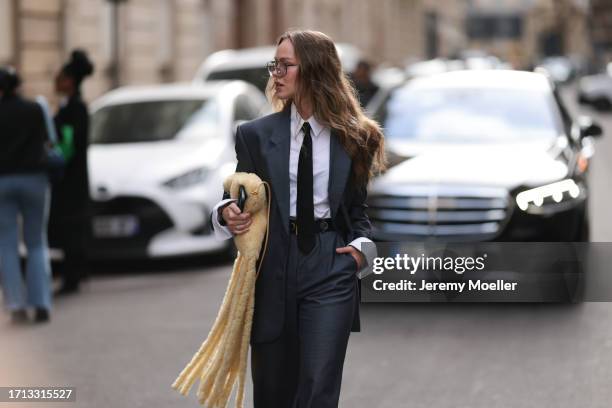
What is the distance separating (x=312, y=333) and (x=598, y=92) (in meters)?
39.9

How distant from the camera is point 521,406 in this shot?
5.69 meters

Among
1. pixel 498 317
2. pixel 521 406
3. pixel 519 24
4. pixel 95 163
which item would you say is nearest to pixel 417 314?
pixel 498 317

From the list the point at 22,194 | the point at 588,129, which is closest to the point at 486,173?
the point at 588,129

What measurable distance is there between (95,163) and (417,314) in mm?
3638

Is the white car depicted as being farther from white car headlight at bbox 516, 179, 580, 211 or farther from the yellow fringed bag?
the yellow fringed bag

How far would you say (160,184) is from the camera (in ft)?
33.7

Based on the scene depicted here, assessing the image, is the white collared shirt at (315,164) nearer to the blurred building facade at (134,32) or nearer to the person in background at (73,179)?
the person in background at (73,179)

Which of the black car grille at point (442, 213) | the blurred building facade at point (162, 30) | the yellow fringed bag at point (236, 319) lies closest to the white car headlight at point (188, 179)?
the black car grille at point (442, 213)

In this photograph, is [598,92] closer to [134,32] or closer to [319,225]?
[134,32]

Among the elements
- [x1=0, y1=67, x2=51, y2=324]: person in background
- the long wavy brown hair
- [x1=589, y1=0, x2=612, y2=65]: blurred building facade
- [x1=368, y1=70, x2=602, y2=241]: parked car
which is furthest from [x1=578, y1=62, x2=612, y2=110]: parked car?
[x1=589, y1=0, x2=612, y2=65]: blurred building facade

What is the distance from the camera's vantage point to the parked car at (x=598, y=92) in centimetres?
4197

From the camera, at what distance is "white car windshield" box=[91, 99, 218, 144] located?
37.2ft

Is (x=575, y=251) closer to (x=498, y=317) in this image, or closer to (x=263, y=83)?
(x=498, y=317)

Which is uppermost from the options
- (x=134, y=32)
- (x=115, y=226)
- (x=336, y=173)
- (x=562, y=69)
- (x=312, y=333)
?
(x=336, y=173)
